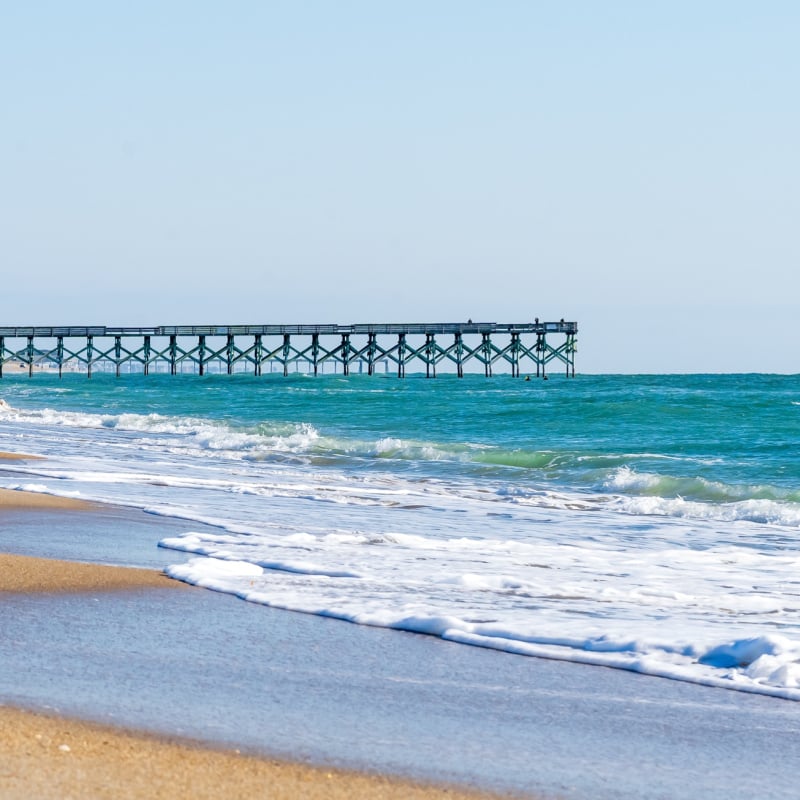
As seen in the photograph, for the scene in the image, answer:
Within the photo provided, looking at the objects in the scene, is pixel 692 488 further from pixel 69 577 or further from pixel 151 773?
pixel 151 773

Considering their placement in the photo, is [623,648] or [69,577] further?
[69,577]


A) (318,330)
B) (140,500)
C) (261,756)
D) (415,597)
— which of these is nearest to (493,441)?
(140,500)

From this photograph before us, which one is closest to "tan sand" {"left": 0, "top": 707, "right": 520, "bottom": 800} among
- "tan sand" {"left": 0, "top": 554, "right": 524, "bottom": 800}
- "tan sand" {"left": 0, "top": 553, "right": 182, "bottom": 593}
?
"tan sand" {"left": 0, "top": 554, "right": 524, "bottom": 800}

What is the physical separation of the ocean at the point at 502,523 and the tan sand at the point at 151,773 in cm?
192

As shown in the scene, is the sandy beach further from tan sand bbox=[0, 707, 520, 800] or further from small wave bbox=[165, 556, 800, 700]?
small wave bbox=[165, 556, 800, 700]

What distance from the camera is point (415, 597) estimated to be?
253 inches

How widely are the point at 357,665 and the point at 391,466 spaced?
12.2 m

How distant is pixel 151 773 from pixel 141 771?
0.10 ft

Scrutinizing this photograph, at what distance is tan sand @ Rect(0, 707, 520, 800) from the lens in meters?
3.24

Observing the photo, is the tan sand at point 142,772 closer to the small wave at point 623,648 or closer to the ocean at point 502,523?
the small wave at point 623,648

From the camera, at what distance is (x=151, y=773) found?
3387 millimetres

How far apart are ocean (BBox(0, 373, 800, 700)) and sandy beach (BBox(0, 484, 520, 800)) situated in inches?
75.2

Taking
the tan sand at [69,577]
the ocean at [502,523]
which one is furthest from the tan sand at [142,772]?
the tan sand at [69,577]

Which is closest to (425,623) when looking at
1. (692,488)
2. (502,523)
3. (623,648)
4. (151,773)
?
(623,648)
